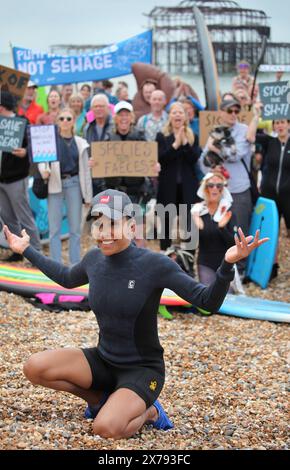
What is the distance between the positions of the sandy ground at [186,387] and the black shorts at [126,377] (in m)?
0.22

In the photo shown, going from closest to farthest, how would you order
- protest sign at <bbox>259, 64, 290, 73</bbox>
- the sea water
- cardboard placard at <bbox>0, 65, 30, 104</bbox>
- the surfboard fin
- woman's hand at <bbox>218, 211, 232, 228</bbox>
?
the surfboard fin < woman's hand at <bbox>218, 211, 232, 228</bbox> < cardboard placard at <bbox>0, 65, 30, 104</bbox> < protest sign at <bbox>259, 64, 290, 73</bbox> < the sea water

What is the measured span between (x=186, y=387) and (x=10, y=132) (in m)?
3.74

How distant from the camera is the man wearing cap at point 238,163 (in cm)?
816

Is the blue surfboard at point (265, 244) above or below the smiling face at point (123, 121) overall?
below

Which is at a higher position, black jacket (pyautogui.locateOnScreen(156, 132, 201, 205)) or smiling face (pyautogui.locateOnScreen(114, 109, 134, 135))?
smiling face (pyautogui.locateOnScreen(114, 109, 134, 135))

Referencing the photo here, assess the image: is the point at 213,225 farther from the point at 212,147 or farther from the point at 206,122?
the point at 206,122

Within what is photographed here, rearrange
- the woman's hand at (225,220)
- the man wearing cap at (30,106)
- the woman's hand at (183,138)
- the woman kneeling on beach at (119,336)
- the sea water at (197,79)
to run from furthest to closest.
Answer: the sea water at (197,79)
the man wearing cap at (30,106)
the woman's hand at (183,138)
the woman's hand at (225,220)
the woman kneeling on beach at (119,336)

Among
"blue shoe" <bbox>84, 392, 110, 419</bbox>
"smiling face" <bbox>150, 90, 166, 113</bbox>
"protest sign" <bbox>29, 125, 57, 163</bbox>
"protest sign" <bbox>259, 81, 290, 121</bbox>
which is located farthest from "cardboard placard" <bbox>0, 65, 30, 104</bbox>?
"blue shoe" <bbox>84, 392, 110, 419</bbox>

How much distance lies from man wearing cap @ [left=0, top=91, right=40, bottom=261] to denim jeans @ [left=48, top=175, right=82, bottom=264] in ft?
1.68

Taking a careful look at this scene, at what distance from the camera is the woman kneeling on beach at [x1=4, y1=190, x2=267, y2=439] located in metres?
3.99

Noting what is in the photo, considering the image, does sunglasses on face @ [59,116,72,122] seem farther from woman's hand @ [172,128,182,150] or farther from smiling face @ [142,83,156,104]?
smiling face @ [142,83,156,104]

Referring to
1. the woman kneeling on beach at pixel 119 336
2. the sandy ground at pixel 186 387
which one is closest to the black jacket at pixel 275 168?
the sandy ground at pixel 186 387

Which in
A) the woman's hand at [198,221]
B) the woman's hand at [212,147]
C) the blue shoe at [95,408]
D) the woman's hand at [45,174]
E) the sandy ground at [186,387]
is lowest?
the sandy ground at [186,387]

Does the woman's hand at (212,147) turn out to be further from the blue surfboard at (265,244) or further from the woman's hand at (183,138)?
the blue surfboard at (265,244)
